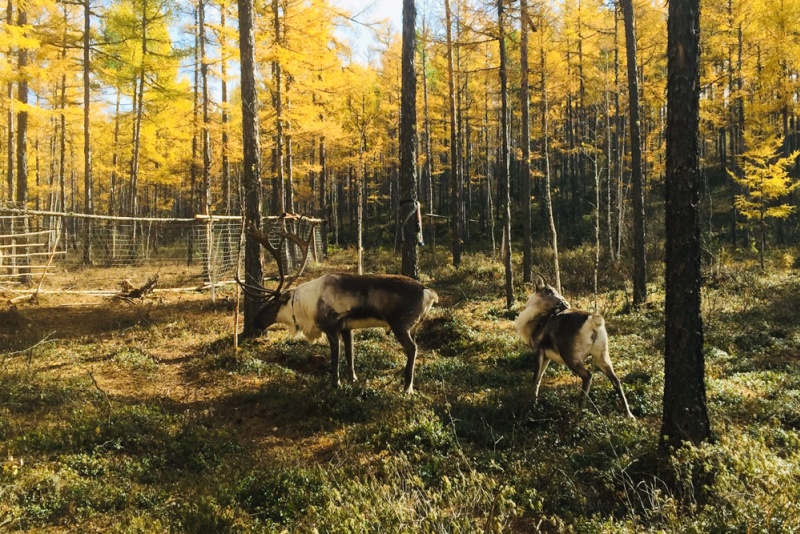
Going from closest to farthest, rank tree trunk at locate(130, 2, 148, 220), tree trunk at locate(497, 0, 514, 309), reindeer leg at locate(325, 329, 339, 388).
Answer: reindeer leg at locate(325, 329, 339, 388)
tree trunk at locate(497, 0, 514, 309)
tree trunk at locate(130, 2, 148, 220)

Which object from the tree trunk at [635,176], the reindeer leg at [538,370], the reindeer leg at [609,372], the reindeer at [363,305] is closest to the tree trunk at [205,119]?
the reindeer at [363,305]

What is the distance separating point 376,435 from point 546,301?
3.20 metres

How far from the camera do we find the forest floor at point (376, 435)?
3.76m

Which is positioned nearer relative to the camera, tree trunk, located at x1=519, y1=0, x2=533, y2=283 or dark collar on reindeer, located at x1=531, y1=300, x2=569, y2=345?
dark collar on reindeer, located at x1=531, y1=300, x2=569, y2=345

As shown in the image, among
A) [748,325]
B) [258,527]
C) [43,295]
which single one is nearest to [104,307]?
[43,295]

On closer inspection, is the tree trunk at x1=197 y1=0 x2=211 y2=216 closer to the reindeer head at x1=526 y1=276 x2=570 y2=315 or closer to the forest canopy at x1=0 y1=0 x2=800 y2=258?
the forest canopy at x1=0 y1=0 x2=800 y2=258

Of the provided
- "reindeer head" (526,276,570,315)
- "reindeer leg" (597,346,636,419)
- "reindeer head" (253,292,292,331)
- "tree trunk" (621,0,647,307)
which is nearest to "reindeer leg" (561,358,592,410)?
"reindeer leg" (597,346,636,419)

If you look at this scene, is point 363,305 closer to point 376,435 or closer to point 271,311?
point 271,311

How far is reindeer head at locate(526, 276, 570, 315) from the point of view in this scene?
6953 mm

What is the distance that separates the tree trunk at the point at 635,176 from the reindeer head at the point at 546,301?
23.0ft

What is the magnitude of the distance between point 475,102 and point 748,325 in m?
25.1

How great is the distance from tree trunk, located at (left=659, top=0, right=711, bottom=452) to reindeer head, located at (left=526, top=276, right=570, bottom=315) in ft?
7.93

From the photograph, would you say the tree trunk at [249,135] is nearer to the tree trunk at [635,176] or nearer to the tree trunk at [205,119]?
the tree trunk at [205,119]

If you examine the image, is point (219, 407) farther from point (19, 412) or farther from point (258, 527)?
point (258, 527)
